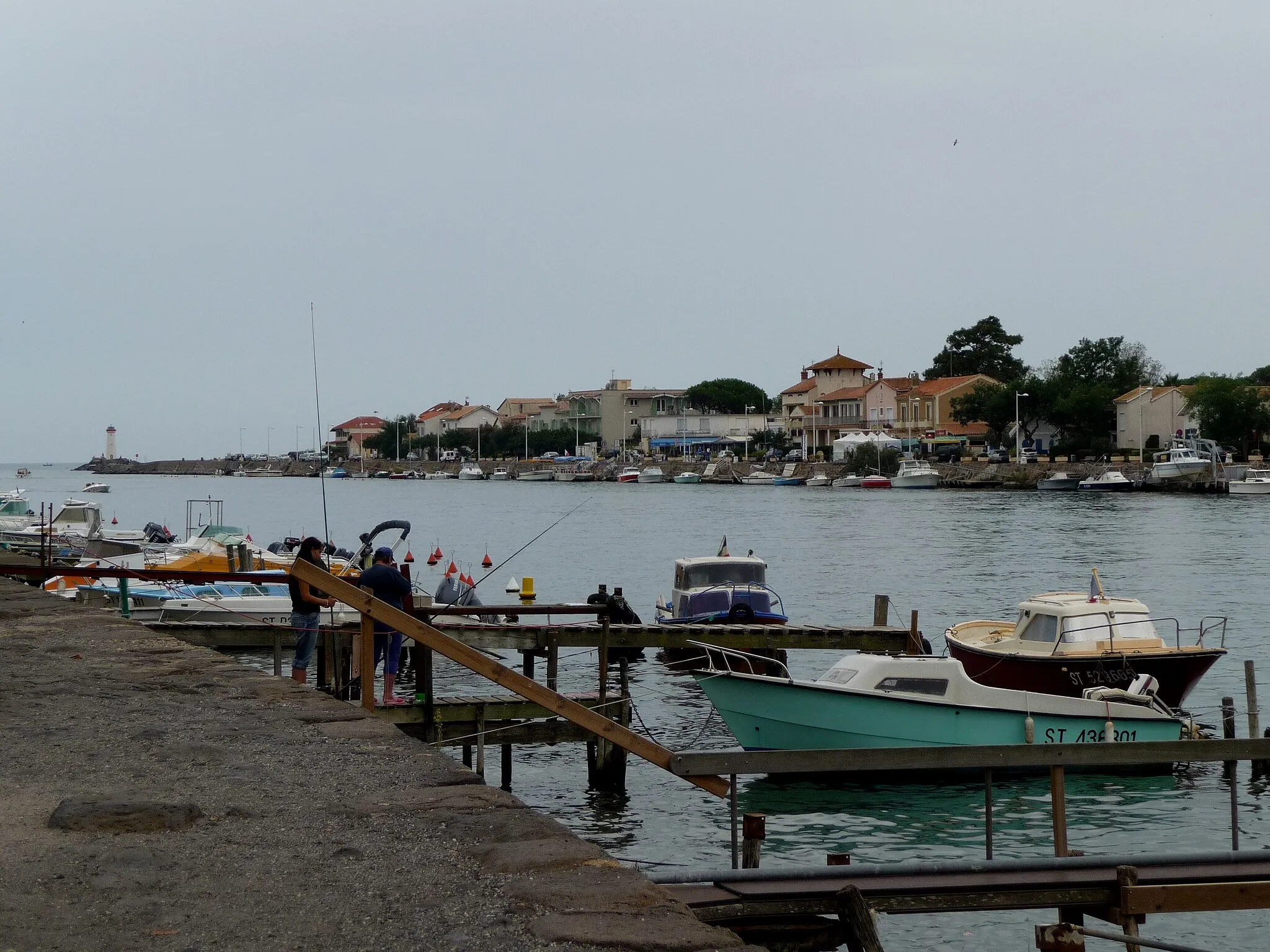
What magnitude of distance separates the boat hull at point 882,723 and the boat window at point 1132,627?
3.61m

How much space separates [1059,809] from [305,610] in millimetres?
8723

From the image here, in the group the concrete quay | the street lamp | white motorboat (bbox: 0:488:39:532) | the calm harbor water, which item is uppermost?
the street lamp

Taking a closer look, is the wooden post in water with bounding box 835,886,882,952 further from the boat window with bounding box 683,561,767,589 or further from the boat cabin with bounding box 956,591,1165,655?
the boat window with bounding box 683,561,767,589

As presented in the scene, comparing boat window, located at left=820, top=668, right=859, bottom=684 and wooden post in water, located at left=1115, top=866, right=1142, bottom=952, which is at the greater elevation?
wooden post in water, located at left=1115, top=866, right=1142, bottom=952

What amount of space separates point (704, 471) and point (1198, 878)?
167415 mm

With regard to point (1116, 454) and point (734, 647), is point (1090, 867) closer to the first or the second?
point (734, 647)

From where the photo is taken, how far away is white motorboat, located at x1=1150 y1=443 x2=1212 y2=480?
118 meters

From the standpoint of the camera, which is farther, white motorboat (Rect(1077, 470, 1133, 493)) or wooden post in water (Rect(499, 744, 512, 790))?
white motorboat (Rect(1077, 470, 1133, 493))

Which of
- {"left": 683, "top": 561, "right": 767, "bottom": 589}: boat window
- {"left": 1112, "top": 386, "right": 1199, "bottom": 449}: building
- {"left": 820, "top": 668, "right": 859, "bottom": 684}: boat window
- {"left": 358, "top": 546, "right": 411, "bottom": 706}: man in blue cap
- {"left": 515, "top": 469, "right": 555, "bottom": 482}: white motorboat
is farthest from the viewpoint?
{"left": 515, "top": 469, "right": 555, "bottom": 482}: white motorboat

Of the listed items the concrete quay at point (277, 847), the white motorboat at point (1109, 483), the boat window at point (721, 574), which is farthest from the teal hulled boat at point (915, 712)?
the white motorboat at point (1109, 483)

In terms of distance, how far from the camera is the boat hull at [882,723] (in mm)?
19062

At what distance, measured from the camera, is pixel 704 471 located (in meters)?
176

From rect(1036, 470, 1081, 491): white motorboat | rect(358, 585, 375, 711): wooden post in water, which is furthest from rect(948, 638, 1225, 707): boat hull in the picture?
rect(1036, 470, 1081, 491): white motorboat

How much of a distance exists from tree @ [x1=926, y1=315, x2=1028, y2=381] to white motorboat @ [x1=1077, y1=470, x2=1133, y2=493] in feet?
195
